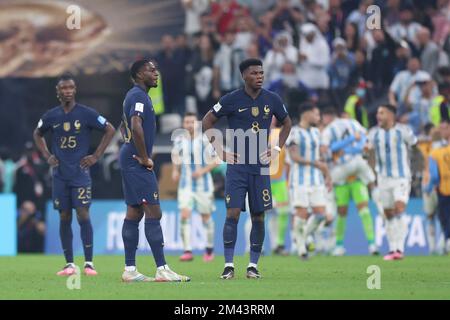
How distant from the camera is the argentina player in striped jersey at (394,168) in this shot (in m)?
19.5

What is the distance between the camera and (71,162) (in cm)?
1559

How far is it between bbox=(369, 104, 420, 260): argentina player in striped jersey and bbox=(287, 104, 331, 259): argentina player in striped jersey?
953 mm

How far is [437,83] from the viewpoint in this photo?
81.1ft

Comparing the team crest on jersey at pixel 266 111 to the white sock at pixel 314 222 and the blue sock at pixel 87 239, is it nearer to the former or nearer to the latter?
the blue sock at pixel 87 239

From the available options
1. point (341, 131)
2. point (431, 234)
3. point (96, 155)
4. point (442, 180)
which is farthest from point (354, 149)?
point (96, 155)

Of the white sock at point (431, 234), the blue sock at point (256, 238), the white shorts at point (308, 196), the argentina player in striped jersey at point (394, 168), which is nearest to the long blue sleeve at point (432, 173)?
the white sock at point (431, 234)

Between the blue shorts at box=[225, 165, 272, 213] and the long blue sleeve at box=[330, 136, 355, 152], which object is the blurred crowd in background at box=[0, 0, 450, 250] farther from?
the blue shorts at box=[225, 165, 272, 213]

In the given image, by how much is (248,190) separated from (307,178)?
5915mm

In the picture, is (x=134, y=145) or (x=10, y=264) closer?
(x=134, y=145)

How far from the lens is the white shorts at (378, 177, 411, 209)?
19.6 m

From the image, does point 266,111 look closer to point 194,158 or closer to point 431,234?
point 194,158
